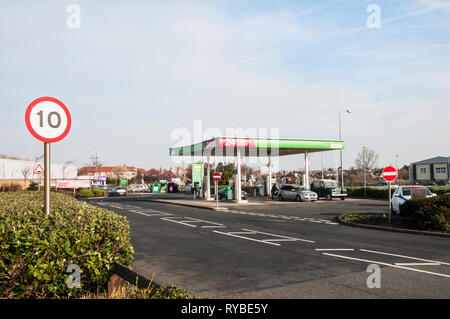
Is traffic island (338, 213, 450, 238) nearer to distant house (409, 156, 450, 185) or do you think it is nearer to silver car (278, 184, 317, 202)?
silver car (278, 184, 317, 202)

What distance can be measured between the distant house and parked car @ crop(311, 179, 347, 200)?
170ft

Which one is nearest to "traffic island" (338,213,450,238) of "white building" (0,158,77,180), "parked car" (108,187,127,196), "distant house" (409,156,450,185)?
"parked car" (108,187,127,196)

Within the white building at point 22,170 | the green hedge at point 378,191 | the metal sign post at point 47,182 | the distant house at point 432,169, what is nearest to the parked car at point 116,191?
the white building at point 22,170

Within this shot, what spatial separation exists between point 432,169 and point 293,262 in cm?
8472

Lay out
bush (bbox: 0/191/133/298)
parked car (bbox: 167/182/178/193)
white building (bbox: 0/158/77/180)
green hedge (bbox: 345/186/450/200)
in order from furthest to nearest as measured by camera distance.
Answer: parked car (bbox: 167/182/178/193), white building (bbox: 0/158/77/180), green hedge (bbox: 345/186/450/200), bush (bbox: 0/191/133/298)

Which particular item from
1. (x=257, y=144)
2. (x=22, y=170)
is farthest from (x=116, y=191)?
(x=257, y=144)

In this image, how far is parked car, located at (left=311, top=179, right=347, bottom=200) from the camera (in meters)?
34.3

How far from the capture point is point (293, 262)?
27.0 feet

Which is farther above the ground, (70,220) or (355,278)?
(70,220)

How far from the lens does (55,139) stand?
556 centimetres

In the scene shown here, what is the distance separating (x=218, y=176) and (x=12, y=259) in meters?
22.3

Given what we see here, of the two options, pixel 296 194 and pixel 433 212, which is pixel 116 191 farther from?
pixel 433 212
